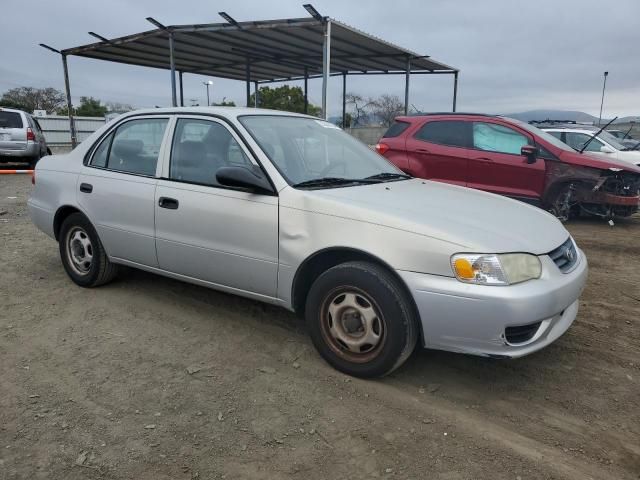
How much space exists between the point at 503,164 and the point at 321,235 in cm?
559

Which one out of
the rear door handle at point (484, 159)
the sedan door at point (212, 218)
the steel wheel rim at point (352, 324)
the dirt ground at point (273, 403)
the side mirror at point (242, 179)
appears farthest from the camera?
the rear door handle at point (484, 159)

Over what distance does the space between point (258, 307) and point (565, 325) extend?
229cm

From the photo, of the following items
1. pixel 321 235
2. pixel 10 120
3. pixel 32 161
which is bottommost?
pixel 32 161

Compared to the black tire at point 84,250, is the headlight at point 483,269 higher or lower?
higher

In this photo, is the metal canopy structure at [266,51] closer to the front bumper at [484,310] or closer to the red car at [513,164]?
the red car at [513,164]

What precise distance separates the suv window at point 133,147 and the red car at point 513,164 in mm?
4880

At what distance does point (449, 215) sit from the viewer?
119 inches

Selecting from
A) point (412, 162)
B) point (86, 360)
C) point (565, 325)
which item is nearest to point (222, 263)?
Result: point (86, 360)

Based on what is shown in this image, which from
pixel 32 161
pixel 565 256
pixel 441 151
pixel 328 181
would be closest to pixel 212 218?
pixel 328 181

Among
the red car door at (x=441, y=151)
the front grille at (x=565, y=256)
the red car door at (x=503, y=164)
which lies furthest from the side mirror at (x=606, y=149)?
the front grille at (x=565, y=256)

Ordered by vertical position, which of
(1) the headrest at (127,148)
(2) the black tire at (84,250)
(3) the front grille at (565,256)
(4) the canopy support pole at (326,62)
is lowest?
(2) the black tire at (84,250)

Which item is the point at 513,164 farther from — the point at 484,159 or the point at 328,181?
the point at 328,181

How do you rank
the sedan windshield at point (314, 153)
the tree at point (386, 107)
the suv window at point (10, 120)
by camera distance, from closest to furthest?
the sedan windshield at point (314, 153) → the suv window at point (10, 120) → the tree at point (386, 107)

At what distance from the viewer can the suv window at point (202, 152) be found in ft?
11.8
